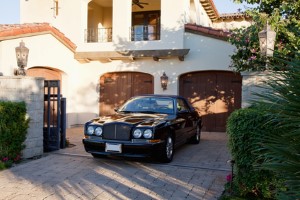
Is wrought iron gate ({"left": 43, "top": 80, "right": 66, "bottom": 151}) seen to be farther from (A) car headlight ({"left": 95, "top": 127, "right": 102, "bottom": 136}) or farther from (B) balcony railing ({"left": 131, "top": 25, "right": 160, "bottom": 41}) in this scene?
(B) balcony railing ({"left": 131, "top": 25, "right": 160, "bottom": 41})

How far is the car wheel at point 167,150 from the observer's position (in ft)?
21.5

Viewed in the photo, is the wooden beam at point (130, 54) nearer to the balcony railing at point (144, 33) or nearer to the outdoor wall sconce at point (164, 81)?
the outdoor wall sconce at point (164, 81)

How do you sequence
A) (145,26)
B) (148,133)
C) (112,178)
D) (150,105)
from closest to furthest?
(112,178), (148,133), (150,105), (145,26)

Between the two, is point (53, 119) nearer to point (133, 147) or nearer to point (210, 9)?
point (133, 147)

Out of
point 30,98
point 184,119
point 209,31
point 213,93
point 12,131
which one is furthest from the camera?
point 213,93

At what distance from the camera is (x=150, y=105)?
7.72 m

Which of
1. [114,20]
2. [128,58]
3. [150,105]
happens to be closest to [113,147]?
[150,105]

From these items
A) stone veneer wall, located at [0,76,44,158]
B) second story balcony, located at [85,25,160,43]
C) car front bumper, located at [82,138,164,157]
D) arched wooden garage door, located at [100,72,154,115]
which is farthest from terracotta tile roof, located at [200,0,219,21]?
car front bumper, located at [82,138,164,157]

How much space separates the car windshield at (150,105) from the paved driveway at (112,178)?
1.21 m

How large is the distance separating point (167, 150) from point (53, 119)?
10.6 feet

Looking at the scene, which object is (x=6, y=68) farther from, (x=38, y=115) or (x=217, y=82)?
(x=217, y=82)

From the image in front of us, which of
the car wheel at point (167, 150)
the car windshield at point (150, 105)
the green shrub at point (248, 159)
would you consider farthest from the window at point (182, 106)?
the green shrub at point (248, 159)

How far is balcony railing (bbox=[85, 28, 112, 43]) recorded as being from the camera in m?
14.2

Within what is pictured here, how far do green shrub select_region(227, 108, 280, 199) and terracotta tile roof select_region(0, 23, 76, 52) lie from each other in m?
7.70
